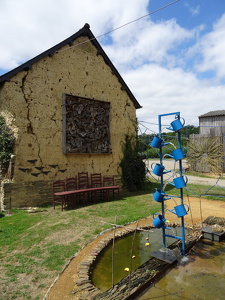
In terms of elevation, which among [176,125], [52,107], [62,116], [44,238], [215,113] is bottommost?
[44,238]

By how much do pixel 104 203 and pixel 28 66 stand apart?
18.2 feet

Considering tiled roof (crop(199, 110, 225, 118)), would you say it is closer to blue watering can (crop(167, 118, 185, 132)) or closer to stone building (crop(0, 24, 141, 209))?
stone building (crop(0, 24, 141, 209))

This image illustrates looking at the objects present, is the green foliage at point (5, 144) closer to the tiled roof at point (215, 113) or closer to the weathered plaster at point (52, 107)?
the weathered plaster at point (52, 107)

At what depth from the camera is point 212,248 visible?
4.27m

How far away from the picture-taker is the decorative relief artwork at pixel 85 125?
8.44m

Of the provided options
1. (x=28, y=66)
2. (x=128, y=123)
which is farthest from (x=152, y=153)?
(x=28, y=66)

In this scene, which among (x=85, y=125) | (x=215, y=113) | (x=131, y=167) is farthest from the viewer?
(x=215, y=113)

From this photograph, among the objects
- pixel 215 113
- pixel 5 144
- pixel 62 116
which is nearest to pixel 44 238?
pixel 5 144

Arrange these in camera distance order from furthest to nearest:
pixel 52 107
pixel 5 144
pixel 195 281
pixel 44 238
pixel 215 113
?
1. pixel 215 113
2. pixel 52 107
3. pixel 5 144
4. pixel 44 238
5. pixel 195 281

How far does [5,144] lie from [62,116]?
2266mm

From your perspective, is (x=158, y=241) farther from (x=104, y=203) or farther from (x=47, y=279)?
(x=104, y=203)

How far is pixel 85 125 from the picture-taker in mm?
8961

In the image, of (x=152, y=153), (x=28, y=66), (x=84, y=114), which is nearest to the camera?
(x=28, y=66)

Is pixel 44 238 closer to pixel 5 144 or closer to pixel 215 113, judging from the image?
pixel 5 144
